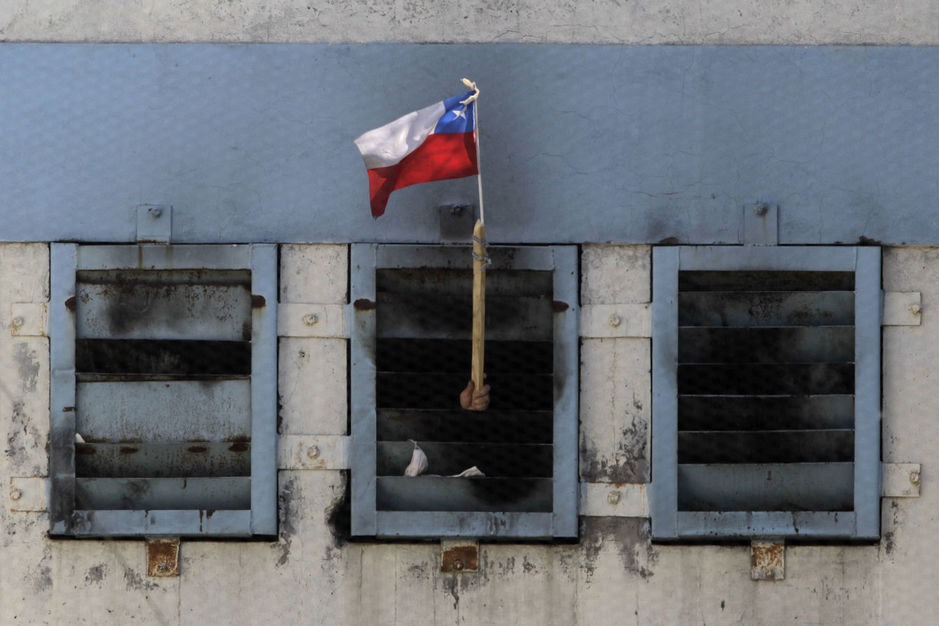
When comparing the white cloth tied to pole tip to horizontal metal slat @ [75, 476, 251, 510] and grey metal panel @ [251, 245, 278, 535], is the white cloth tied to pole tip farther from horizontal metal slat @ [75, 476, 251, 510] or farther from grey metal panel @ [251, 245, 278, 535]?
horizontal metal slat @ [75, 476, 251, 510]

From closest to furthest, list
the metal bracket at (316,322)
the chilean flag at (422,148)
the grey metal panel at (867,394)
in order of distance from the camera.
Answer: the chilean flag at (422,148)
the grey metal panel at (867,394)
the metal bracket at (316,322)

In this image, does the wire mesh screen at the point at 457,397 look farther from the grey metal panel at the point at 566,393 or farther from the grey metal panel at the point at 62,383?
the grey metal panel at the point at 62,383

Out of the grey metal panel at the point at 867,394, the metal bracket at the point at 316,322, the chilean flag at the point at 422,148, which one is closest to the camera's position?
the chilean flag at the point at 422,148

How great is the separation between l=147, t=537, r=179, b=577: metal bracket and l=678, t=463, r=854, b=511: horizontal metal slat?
12.7ft

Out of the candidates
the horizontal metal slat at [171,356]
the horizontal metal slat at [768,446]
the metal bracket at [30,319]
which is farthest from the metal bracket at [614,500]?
the metal bracket at [30,319]

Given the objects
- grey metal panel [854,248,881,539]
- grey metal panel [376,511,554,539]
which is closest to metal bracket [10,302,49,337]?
grey metal panel [376,511,554,539]

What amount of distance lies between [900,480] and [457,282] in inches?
144

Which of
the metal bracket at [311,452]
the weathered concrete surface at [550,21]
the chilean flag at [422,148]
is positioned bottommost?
the metal bracket at [311,452]

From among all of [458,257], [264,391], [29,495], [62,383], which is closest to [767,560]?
[458,257]

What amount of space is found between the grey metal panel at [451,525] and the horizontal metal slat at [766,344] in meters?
1.77

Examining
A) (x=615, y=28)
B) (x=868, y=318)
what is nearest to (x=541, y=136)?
(x=615, y=28)

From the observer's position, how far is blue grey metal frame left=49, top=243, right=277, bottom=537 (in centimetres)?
710

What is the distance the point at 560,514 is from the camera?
23.2 feet

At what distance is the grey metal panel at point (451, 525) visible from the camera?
7066 millimetres
